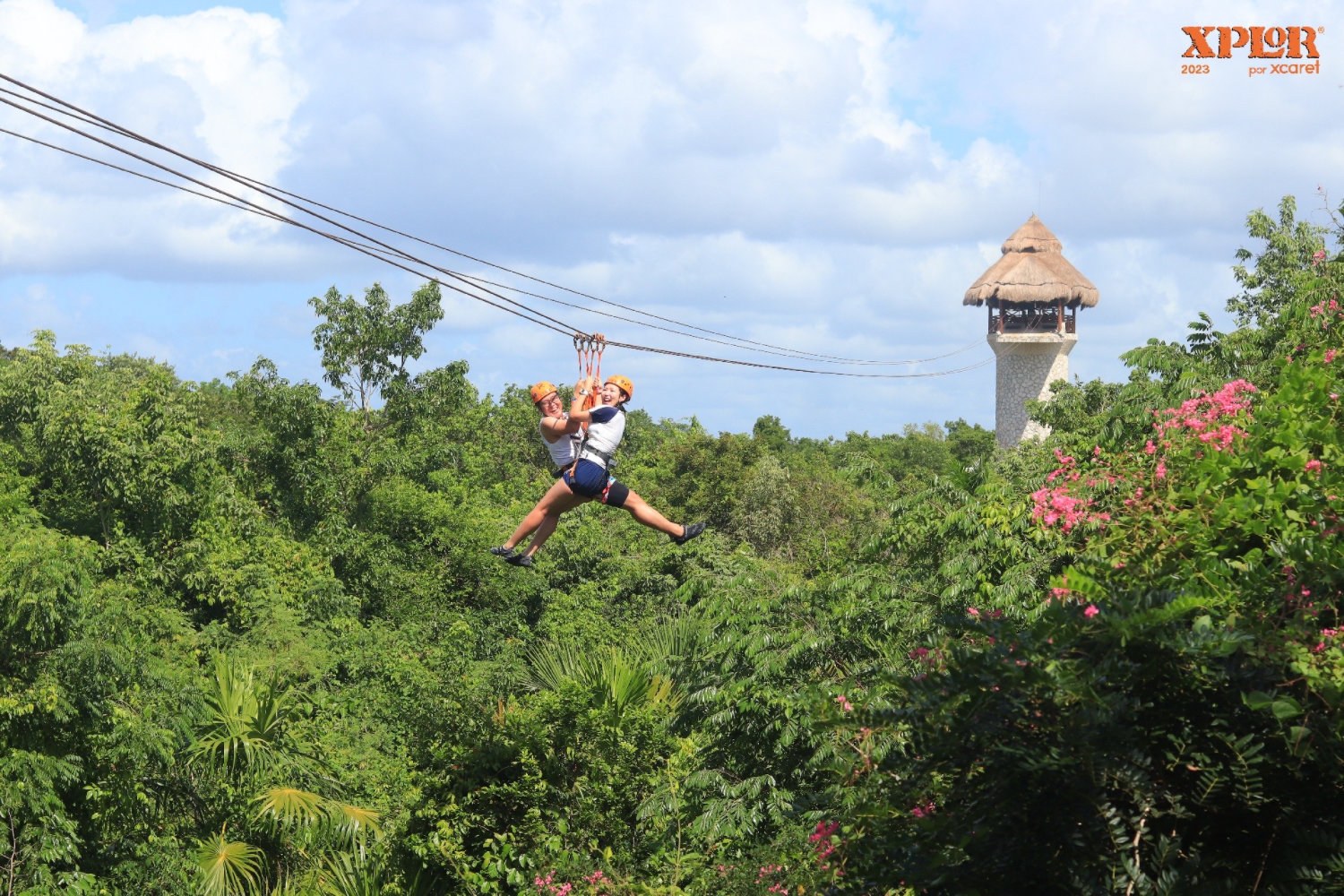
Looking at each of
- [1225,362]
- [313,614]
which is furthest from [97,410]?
[1225,362]

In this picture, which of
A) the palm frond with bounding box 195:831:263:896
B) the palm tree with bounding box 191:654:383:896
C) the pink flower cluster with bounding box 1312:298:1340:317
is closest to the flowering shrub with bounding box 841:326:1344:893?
the pink flower cluster with bounding box 1312:298:1340:317

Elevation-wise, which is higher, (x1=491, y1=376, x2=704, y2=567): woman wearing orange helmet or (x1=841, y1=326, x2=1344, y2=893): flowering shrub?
(x1=491, y1=376, x2=704, y2=567): woman wearing orange helmet

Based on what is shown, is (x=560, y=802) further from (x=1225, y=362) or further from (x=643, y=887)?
(x=1225, y=362)

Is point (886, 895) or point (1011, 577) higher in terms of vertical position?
point (1011, 577)

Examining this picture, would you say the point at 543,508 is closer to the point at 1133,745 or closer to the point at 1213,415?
the point at 1213,415

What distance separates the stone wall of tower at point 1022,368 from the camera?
3547 cm

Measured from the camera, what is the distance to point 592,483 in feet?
29.7

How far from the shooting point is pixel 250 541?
2252cm

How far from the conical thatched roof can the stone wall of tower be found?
3.41 feet

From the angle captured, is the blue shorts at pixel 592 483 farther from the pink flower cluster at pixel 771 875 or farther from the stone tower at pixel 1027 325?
the stone tower at pixel 1027 325

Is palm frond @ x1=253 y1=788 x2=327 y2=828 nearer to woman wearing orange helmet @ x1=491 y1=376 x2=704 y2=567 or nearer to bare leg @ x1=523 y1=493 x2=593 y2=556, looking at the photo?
bare leg @ x1=523 y1=493 x2=593 y2=556

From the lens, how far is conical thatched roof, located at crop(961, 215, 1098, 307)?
35.5 m

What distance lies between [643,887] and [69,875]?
672 cm

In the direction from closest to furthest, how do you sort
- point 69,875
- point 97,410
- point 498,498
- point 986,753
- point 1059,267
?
point 986,753, point 69,875, point 97,410, point 498,498, point 1059,267
